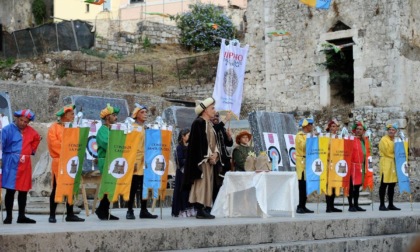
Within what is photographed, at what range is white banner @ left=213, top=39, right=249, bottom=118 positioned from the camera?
14.4m

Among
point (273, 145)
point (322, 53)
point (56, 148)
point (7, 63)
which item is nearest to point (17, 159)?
point (56, 148)

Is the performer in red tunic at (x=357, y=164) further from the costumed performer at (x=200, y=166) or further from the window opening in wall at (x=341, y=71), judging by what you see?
the window opening in wall at (x=341, y=71)

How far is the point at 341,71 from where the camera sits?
2812 centimetres

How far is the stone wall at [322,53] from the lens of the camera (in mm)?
26469

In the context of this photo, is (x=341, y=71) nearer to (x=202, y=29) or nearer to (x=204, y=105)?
(x=202, y=29)

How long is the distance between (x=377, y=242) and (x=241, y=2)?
33.6 metres

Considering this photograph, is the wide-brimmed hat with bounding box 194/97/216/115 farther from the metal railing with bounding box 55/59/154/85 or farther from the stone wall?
the metal railing with bounding box 55/59/154/85

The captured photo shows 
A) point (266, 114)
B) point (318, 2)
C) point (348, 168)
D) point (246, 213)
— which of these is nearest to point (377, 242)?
point (246, 213)

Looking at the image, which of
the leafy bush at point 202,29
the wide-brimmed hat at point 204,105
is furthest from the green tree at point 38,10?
the wide-brimmed hat at point 204,105

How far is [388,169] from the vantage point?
14.9 meters

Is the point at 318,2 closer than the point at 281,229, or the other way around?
the point at 281,229

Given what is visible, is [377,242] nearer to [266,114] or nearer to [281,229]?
[281,229]

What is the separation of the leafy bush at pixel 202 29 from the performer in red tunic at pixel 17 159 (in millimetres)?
28157

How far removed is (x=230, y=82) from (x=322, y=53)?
14.1 meters
